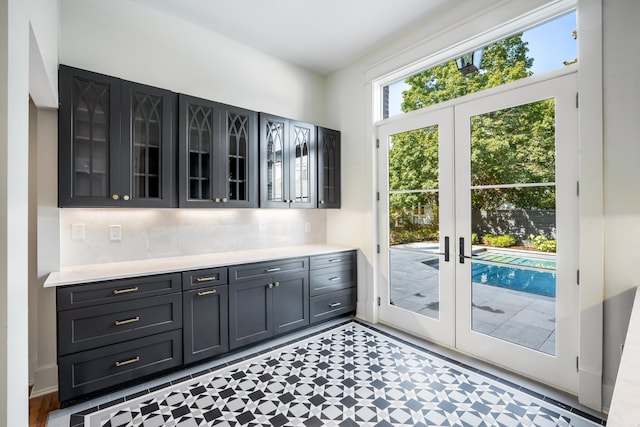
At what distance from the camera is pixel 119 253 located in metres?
2.74

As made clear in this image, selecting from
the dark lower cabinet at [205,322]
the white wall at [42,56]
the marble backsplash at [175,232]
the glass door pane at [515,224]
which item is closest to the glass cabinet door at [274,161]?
the marble backsplash at [175,232]

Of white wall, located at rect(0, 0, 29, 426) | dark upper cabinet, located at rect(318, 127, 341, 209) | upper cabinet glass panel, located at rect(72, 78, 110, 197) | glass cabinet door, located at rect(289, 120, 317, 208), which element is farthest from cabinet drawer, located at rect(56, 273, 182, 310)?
dark upper cabinet, located at rect(318, 127, 341, 209)

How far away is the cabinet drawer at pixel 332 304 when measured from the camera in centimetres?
339

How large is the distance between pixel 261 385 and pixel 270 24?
3176 millimetres

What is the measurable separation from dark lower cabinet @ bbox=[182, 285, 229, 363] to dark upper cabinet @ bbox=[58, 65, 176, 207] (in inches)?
32.1

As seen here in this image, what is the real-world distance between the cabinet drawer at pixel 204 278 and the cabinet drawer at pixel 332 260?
975 mm

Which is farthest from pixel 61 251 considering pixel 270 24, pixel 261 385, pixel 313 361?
pixel 270 24

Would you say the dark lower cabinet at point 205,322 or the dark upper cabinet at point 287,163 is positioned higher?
the dark upper cabinet at point 287,163

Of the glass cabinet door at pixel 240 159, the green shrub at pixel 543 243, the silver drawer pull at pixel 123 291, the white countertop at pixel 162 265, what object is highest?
the glass cabinet door at pixel 240 159

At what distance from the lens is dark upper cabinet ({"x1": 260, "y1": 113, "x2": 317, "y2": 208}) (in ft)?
10.7

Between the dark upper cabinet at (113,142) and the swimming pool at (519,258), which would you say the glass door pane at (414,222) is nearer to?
the swimming pool at (519,258)

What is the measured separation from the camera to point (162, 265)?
260 centimetres

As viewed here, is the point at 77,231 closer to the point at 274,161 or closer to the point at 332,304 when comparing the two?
the point at 274,161

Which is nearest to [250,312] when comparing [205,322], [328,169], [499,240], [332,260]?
[205,322]
